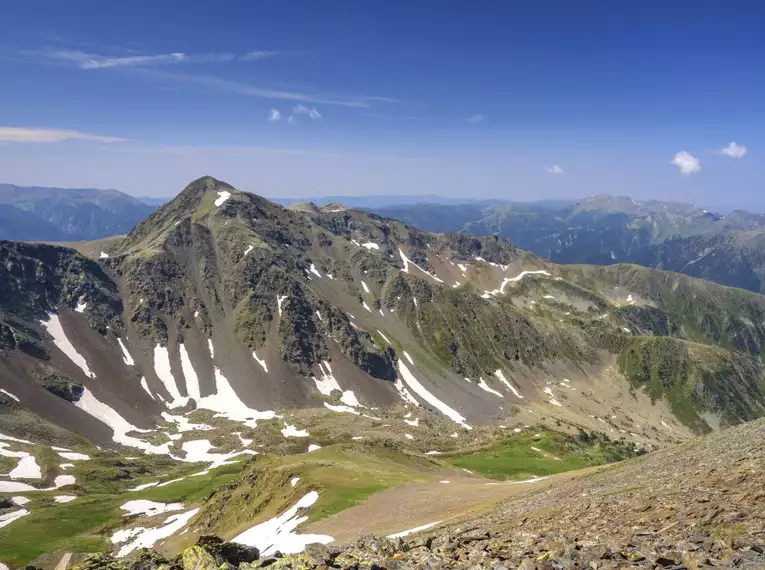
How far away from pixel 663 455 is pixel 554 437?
118126mm

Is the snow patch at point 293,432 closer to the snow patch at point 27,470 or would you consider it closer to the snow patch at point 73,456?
the snow patch at point 73,456

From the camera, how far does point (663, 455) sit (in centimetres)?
4688

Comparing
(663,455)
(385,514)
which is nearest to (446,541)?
(385,514)

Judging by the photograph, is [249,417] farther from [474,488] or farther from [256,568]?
[256,568]

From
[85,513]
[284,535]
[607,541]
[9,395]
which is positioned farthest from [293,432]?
[607,541]

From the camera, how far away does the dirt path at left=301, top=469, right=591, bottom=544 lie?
148 ft

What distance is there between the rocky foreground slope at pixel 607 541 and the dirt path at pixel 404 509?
49.5ft

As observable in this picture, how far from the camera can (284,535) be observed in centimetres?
4706

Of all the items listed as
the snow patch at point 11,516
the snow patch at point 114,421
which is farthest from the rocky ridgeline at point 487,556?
the snow patch at point 114,421

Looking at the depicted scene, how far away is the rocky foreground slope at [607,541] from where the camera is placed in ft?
54.7

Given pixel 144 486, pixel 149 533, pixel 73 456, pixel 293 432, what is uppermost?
pixel 149 533

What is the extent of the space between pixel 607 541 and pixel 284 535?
3633 cm

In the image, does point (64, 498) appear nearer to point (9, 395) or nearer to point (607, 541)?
point (9, 395)

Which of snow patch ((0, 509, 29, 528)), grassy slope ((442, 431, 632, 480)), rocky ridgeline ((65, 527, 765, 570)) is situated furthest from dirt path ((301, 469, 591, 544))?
snow patch ((0, 509, 29, 528))
